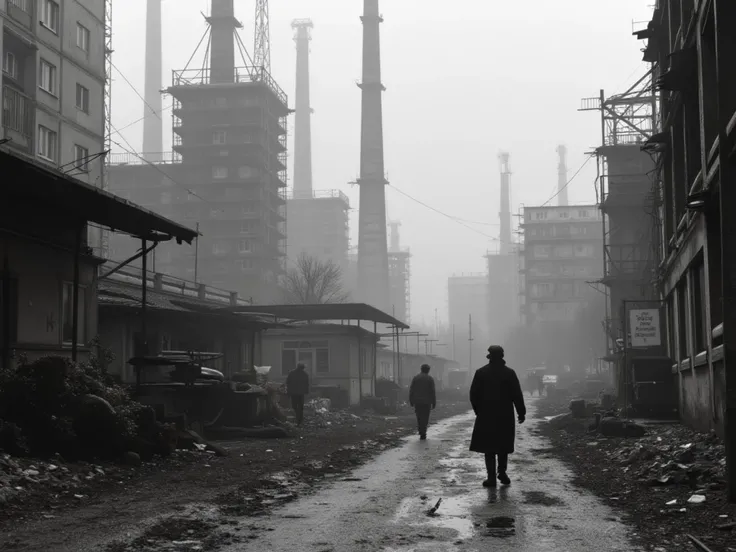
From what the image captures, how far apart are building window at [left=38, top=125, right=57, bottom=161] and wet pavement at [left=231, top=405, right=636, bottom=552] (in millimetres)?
36215

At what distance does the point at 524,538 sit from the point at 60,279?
14.5 meters

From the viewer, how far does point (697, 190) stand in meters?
18.3

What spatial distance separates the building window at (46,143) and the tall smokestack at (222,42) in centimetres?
6255

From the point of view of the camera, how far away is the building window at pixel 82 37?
159 ft

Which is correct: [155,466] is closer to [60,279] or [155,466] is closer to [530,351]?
[60,279]

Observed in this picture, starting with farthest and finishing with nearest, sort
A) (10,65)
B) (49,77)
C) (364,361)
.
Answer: (364,361) < (49,77) < (10,65)

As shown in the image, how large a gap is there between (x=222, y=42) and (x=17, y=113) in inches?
2746

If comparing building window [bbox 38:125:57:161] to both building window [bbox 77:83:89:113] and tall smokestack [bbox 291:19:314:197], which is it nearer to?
building window [bbox 77:83:89:113]

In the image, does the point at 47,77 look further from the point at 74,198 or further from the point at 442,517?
the point at 442,517

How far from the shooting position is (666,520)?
28.9 feet

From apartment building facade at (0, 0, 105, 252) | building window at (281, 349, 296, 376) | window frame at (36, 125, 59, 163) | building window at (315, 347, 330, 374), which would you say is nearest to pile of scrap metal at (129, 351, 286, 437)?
building window at (315, 347, 330, 374)

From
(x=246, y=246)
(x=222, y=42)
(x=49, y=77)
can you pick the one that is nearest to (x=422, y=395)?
(x=49, y=77)

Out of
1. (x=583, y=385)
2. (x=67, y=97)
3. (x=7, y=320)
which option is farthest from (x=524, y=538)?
(x=583, y=385)

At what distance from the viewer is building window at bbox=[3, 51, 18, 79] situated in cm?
4178
